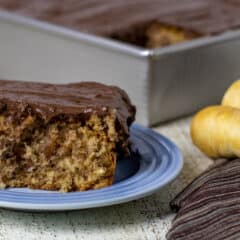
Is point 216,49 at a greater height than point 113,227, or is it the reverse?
point 216,49

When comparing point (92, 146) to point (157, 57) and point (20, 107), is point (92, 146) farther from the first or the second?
point (157, 57)

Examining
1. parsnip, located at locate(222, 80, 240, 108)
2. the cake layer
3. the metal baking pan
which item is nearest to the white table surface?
parsnip, located at locate(222, 80, 240, 108)

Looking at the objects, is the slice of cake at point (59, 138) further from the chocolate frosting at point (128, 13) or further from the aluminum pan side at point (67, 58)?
the chocolate frosting at point (128, 13)

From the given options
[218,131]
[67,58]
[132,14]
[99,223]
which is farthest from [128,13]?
[99,223]

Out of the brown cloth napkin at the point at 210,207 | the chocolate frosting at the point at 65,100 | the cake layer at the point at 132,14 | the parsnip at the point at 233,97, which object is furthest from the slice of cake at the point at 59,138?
the cake layer at the point at 132,14

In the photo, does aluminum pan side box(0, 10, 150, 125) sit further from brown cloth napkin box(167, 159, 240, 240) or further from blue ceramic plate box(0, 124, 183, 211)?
brown cloth napkin box(167, 159, 240, 240)

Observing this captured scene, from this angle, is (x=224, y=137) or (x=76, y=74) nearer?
(x=224, y=137)

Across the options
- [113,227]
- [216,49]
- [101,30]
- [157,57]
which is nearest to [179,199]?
[113,227]

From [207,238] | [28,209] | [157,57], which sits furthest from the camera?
[157,57]
